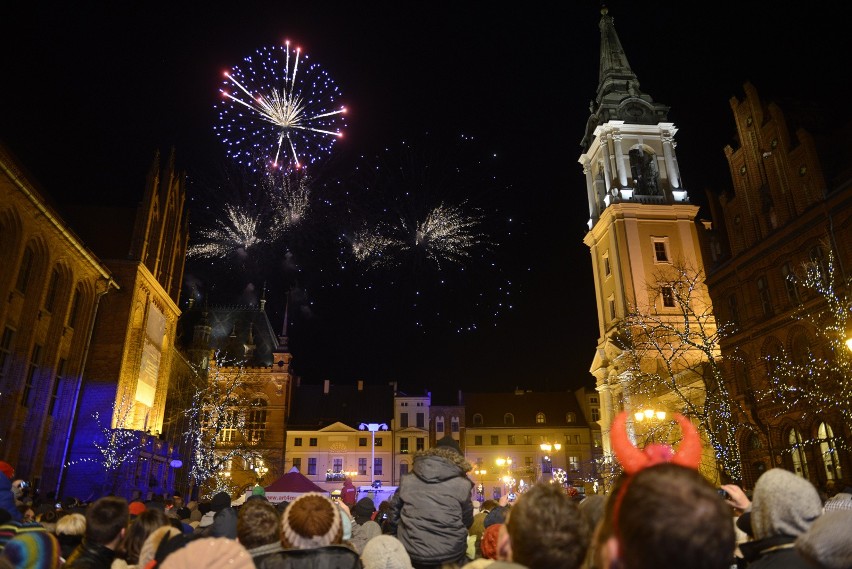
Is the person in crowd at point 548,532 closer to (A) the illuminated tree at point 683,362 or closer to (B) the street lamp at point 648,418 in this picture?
(A) the illuminated tree at point 683,362

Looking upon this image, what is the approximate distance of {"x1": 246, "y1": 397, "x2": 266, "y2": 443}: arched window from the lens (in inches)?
2427

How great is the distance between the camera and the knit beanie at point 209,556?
2.81 m

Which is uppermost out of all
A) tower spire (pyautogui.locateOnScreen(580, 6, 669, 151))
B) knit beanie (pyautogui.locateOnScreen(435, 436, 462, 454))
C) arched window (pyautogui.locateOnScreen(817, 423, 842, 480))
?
tower spire (pyautogui.locateOnScreen(580, 6, 669, 151))

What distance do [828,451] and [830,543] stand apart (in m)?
24.6

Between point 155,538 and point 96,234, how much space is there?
3614cm

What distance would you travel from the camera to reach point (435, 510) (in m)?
5.53

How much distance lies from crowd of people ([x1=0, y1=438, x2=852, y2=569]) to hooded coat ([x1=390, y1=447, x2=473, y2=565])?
0.04 feet

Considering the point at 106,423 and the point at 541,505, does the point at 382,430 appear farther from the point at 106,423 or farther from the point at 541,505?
the point at 541,505

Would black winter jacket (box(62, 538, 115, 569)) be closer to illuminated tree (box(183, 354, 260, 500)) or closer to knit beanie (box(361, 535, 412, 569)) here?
knit beanie (box(361, 535, 412, 569))

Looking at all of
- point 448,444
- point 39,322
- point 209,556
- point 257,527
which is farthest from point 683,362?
point 209,556

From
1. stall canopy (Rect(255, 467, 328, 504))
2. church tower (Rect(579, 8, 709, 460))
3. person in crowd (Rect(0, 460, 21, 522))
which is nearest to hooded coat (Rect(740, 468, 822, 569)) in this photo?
person in crowd (Rect(0, 460, 21, 522))

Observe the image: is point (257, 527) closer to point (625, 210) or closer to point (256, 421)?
point (625, 210)

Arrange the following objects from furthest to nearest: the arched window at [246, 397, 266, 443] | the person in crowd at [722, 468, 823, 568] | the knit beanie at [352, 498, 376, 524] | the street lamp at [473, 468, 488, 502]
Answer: the arched window at [246, 397, 266, 443] → the street lamp at [473, 468, 488, 502] → the knit beanie at [352, 498, 376, 524] → the person in crowd at [722, 468, 823, 568]

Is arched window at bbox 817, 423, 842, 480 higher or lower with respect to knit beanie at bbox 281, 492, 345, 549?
higher
